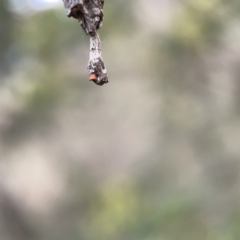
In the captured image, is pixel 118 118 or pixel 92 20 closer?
pixel 92 20

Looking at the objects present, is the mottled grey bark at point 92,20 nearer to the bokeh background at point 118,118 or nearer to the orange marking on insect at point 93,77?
the orange marking on insect at point 93,77

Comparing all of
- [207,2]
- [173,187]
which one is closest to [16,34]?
[207,2]

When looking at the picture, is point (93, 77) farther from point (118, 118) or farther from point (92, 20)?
point (118, 118)

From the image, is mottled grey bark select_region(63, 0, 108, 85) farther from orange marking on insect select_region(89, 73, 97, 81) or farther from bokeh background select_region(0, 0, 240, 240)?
bokeh background select_region(0, 0, 240, 240)

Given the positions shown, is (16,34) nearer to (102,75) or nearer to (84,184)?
(84,184)

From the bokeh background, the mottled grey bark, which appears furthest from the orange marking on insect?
the bokeh background

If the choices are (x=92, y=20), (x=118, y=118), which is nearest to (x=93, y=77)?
(x=92, y=20)
